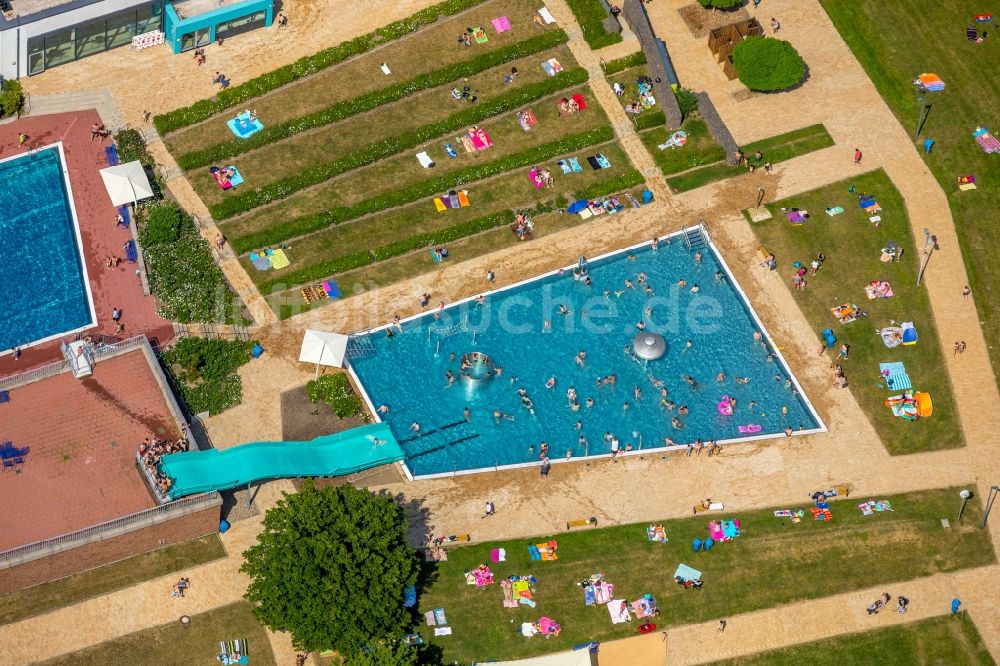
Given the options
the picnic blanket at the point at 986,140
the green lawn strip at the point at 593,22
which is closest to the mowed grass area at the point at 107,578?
the green lawn strip at the point at 593,22

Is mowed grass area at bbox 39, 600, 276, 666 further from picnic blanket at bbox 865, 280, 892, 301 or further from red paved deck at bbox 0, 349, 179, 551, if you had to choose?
picnic blanket at bbox 865, 280, 892, 301

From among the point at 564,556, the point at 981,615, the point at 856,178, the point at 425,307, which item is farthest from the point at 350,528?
the point at 856,178

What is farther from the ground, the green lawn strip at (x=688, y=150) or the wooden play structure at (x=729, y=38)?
the wooden play structure at (x=729, y=38)

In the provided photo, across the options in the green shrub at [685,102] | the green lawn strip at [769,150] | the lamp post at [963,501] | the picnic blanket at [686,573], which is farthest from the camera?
Result: the green shrub at [685,102]

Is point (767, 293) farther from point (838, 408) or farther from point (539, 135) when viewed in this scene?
point (539, 135)

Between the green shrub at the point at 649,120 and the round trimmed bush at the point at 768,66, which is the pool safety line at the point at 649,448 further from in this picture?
the round trimmed bush at the point at 768,66

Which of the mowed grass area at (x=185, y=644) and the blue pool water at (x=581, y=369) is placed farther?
the blue pool water at (x=581, y=369)

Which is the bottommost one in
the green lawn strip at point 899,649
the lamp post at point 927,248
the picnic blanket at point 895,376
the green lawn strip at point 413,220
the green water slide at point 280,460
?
the green lawn strip at point 899,649
